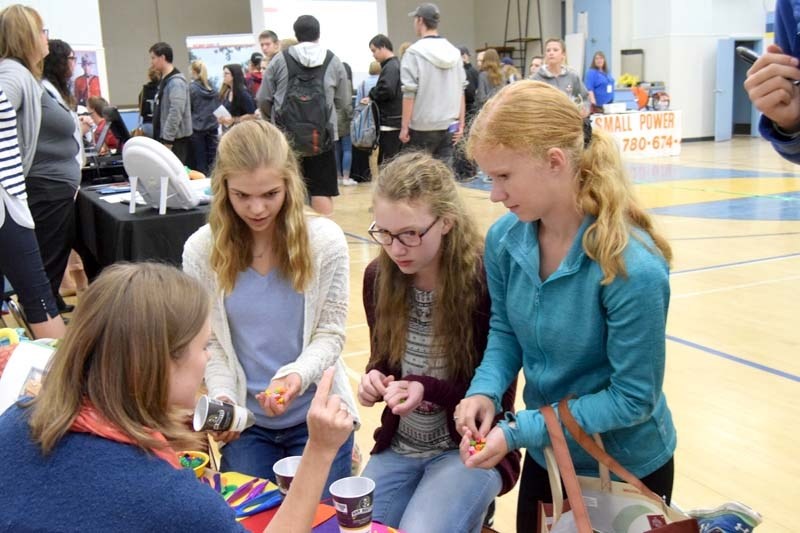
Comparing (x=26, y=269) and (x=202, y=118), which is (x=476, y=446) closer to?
(x=26, y=269)

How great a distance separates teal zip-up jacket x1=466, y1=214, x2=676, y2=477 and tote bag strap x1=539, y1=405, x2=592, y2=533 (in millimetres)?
50

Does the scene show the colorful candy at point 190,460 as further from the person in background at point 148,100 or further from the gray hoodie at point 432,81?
the person in background at point 148,100

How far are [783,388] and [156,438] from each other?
3019 mm

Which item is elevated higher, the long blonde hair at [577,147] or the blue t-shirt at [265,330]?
the long blonde hair at [577,147]

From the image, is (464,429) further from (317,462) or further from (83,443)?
(83,443)

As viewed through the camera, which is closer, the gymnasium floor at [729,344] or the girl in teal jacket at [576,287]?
the girl in teal jacket at [576,287]

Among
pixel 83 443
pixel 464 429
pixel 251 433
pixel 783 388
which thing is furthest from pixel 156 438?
pixel 783 388

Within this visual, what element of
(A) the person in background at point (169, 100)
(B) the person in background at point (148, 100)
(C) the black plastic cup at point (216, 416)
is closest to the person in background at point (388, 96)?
(A) the person in background at point (169, 100)

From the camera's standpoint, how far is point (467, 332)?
206 cm

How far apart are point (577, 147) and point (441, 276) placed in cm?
55

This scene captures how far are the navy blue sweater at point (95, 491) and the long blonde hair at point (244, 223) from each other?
3.79 ft

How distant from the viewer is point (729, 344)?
397cm

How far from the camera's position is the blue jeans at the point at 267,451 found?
217 cm

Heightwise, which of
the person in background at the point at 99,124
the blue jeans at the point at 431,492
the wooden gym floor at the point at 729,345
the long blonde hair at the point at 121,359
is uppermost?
the person in background at the point at 99,124
